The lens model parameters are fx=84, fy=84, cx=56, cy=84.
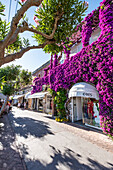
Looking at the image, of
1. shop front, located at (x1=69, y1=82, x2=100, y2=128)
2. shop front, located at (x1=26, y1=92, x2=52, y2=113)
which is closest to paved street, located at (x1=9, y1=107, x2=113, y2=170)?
shop front, located at (x1=69, y1=82, x2=100, y2=128)

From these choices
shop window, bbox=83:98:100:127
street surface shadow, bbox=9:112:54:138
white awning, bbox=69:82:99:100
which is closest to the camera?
street surface shadow, bbox=9:112:54:138

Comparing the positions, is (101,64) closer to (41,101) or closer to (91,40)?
(91,40)

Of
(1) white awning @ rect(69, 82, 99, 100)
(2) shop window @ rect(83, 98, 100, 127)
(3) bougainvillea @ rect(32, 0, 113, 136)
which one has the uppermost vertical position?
(3) bougainvillea @ rect(32, 0, 113, 136)

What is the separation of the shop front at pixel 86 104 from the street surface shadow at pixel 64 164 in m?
3.78

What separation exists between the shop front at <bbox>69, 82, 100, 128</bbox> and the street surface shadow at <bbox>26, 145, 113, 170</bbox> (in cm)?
378

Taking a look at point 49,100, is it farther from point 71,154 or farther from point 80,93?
point 71,154

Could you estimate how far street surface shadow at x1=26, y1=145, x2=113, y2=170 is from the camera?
2.83m

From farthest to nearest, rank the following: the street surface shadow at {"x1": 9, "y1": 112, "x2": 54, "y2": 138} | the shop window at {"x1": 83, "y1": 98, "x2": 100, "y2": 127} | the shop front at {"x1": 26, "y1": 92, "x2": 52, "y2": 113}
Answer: the shop front at {"x1": 26, "y1": 92, "x2": 52, "y2": 113} < the shop window at {"x1": 83, "y1": 98, "x2": 100, "y2": 127} < the street surface shadow at {"x1": 9, "y1": 112, "x2": 54, "y2": 138}

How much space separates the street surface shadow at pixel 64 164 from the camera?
283cm

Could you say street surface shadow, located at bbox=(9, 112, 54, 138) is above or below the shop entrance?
below

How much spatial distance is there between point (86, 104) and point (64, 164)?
19.3 ft

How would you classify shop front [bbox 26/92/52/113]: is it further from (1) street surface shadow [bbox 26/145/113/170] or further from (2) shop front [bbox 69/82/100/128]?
(1) street surface shadow [bbox 26/145/113/170]

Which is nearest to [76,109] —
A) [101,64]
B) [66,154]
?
[101,64]

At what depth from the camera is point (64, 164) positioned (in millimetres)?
2996
